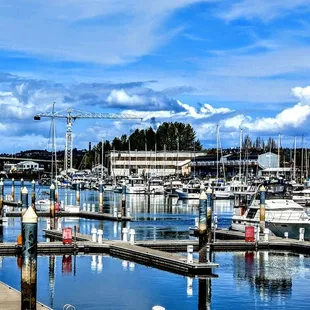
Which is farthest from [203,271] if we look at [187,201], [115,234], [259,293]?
[187,201]

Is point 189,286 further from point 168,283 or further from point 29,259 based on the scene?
point 29,259

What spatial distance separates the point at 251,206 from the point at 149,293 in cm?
3516

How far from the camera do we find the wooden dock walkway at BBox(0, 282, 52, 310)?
102 feet

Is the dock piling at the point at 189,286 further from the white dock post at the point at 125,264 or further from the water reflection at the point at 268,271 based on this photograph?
the white dock post at the point at 125,264

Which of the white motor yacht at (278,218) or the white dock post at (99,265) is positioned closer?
the white dock post at (99,265)

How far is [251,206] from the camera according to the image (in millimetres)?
74188

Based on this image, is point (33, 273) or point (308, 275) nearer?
point (33, 273)

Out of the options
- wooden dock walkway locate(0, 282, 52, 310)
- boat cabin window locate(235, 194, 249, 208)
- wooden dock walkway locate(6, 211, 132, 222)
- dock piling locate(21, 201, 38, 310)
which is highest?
dock piling locate(21, 201, 38, 310)

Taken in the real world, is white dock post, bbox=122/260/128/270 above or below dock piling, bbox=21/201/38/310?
below

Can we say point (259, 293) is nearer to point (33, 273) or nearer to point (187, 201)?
point (33, 273)

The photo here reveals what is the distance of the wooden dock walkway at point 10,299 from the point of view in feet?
102

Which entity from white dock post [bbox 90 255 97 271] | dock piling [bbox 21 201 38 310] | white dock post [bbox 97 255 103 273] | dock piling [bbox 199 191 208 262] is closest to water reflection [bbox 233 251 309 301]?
Answer: dock piling [bbox 199 191 208 262]

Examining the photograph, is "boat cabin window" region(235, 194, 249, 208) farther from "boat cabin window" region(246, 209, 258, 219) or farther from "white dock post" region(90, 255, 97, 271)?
"white dock post" region(90, 255, 97, 271)

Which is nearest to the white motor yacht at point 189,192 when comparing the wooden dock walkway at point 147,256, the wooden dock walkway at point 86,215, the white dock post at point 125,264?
the wooden dock walkway at point 86,215
